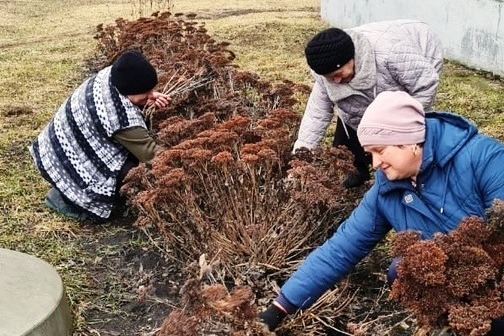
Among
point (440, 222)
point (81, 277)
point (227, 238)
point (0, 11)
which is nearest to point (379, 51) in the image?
point (227, 238)

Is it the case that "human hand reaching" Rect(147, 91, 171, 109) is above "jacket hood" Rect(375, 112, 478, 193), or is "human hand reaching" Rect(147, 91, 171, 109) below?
below

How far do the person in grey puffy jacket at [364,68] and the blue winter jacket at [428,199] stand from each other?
38.9 inches

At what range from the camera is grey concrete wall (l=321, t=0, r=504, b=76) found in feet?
25.9

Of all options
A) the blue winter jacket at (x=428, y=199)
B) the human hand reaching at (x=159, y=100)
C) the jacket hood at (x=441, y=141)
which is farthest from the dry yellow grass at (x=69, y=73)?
the jacket hood at (x=441, y=141)

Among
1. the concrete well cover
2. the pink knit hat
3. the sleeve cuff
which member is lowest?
the concrete well cover

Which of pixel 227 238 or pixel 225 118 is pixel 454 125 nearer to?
pixel 227 238

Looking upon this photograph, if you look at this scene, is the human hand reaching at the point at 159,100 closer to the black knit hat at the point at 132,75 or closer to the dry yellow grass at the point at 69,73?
the black knit hat at the point at 132,75

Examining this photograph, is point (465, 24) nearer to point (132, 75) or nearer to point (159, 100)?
point (159, 100)

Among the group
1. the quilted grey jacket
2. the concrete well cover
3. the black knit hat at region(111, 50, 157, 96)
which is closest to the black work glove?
the concrete well cover

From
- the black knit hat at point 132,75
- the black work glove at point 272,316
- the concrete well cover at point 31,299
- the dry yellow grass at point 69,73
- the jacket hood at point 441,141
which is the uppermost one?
the jacket hood at point 441,141

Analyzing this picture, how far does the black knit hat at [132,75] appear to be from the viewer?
→ 4.18 m

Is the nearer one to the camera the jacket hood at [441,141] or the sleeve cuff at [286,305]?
the jacket hood at [441,141]

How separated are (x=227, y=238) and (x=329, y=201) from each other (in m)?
0.56

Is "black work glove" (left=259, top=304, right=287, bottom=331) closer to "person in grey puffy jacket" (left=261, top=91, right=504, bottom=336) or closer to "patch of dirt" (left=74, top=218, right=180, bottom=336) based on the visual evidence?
"person in grey puffy jacket" (left=261, top=91, right=504, bottom=336)
